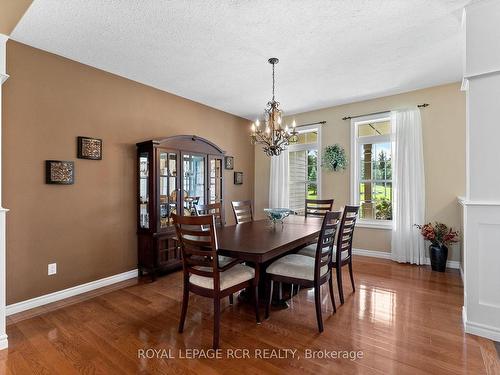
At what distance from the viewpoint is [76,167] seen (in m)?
3.13

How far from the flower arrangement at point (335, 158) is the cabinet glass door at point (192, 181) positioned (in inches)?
88.5

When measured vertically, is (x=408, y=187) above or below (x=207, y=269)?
above

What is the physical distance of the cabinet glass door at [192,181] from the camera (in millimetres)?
3959

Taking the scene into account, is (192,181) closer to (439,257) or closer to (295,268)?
(295,268)

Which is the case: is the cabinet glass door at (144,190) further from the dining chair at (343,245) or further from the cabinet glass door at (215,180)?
the dining chair at (343,245)

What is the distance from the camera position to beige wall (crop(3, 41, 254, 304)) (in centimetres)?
268

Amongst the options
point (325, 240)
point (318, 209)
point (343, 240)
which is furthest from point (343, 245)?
point (318, 209)

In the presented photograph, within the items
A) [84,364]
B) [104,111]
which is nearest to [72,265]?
[84,364]

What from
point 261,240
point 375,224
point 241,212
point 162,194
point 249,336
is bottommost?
point 249,336

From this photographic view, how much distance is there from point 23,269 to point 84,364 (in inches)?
57.4

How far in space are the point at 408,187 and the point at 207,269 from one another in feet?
11.2

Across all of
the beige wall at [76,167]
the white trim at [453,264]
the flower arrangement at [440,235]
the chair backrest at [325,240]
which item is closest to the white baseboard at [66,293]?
the beige wall at [76,167]

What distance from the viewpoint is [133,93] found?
3.71 meters

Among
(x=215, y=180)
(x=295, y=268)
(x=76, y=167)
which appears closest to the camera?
(x=295, y=268)
